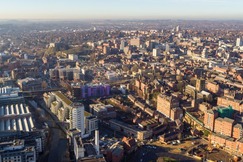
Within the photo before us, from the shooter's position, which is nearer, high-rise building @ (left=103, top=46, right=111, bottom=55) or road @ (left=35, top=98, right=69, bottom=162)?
road @ (left=35, top=98, right=69, bottom=162)

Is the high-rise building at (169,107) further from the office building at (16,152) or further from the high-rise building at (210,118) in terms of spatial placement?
the office building at (16,152)

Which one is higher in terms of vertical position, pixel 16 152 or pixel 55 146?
pixel 16 152

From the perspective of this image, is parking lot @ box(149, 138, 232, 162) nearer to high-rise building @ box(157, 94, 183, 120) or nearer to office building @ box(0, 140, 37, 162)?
high-rise building @ box(157, 94, 183, 120)

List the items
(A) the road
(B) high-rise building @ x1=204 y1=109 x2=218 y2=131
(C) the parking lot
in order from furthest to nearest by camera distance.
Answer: (B) high-rise building @ x1=204 y1=109 x2=218 y2=131 < (C) the parking lot < (A) the road

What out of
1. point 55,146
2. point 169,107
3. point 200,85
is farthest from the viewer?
point 200,85

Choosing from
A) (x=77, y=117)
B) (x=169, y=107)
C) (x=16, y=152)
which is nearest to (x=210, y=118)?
(x=169, y=107)

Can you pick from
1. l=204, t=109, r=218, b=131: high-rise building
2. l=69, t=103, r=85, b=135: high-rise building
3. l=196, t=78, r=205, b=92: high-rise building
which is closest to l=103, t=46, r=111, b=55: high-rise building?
l=196, t=78, r=205, b=92: high-rise building

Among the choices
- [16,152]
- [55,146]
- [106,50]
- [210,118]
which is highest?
[106,50]

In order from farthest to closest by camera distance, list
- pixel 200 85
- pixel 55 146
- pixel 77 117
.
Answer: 1. pixel 200 85
2. pixel 77 117
3. pixel 55 146

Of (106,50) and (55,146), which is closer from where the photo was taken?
(55,146)

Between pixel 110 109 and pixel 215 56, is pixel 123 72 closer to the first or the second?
pixel 110 109

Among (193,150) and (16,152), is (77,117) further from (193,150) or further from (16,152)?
(193,150)
